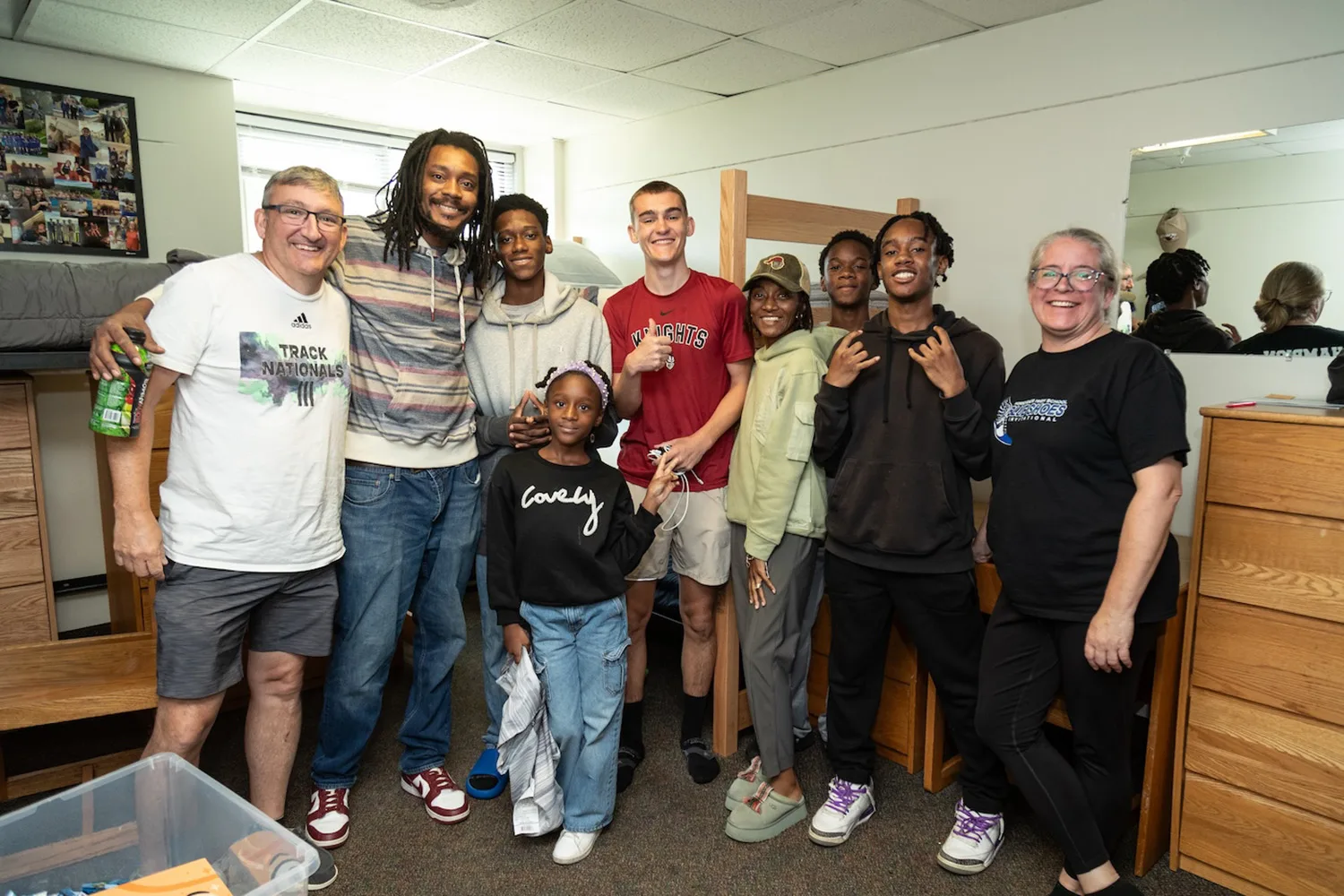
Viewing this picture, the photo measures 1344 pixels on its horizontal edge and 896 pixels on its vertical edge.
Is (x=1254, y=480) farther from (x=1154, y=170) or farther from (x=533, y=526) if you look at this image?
(x=533, y=526)

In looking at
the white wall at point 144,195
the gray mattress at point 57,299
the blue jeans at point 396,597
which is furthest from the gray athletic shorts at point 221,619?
the white wall at point 144,195

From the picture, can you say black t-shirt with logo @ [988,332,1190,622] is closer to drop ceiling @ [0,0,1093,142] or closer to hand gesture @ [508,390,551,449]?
hand gesture @ [508,390,551,449]

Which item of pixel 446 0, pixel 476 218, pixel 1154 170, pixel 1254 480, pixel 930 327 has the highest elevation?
pixel 446 0

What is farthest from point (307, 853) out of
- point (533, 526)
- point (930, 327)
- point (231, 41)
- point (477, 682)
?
point (231, 41)

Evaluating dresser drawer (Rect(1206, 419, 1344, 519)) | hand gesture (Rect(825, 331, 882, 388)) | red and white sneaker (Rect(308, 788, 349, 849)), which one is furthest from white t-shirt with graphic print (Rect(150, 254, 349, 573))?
dresser drawer (Rect(1206, 419, 1344, 519))

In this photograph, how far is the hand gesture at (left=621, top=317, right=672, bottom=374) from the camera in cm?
215

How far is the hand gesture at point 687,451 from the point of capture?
2.22 meters

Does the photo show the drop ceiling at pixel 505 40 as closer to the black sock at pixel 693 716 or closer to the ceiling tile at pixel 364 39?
the ceiling tile at pixel 364 39

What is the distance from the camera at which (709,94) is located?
438cm

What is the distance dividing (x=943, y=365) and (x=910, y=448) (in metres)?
0.21

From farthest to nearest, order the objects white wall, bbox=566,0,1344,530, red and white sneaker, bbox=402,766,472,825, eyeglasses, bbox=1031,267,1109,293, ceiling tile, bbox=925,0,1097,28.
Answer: ceiling tile, bbox=925,0,1097,28
white wall, bbox=566,0,1344,530
red and white sneaker, bbox=402,766,472,825
eyeglasses, bbox=1031,267,1109,293

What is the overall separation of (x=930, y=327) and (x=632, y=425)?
846mm

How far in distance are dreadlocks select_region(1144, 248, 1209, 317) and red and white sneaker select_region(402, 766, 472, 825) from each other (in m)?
2.63

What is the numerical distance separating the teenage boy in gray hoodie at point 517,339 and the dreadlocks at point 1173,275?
6.13ft
